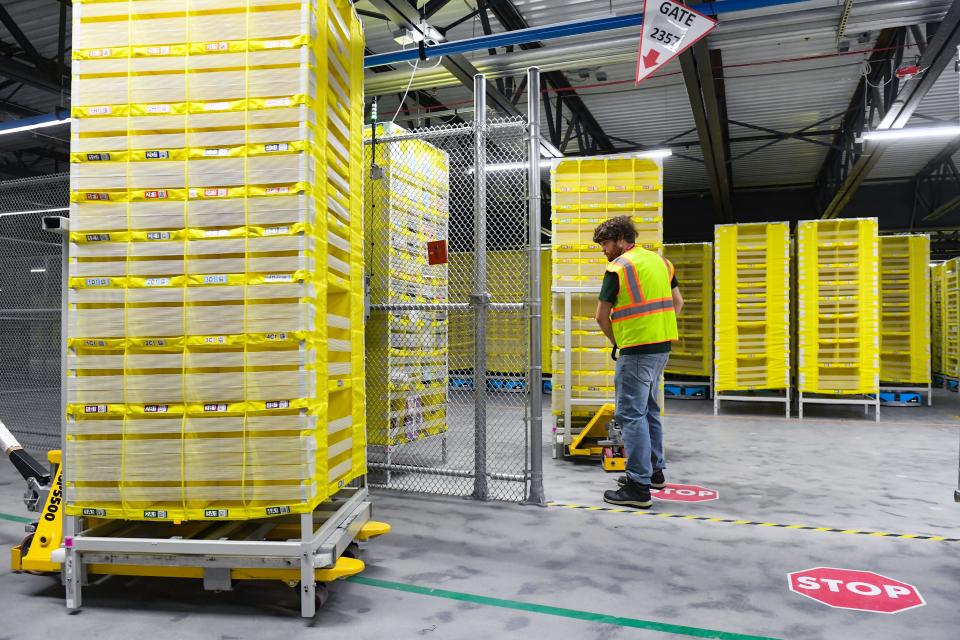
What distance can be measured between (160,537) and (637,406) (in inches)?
148

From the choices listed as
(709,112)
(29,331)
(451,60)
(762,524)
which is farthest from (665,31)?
(29,331)

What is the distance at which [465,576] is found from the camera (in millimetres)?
4012

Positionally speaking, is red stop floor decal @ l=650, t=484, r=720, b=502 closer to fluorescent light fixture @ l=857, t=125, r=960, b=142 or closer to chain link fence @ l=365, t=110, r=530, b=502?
chain link fence @ l=365, t=110, r=530, b=502

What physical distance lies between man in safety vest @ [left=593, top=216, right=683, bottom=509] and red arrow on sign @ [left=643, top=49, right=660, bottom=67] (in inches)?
100

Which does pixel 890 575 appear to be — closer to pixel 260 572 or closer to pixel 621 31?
pixel 260 572

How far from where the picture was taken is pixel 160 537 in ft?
12.1

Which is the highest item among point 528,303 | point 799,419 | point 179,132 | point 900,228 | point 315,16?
point 900,228

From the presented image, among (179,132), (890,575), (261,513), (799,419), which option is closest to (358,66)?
(179,132)

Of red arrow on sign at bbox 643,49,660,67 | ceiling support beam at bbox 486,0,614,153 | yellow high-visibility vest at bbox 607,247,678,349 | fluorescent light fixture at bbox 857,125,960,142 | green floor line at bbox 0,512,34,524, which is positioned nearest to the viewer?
green floor line at bbox 0,512,34,524

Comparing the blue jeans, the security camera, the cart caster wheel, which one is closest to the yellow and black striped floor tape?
the blue jeans

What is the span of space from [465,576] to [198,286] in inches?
95.4

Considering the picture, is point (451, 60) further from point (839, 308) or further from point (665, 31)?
point (839, 308)

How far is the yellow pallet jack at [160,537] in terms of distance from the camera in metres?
3.47

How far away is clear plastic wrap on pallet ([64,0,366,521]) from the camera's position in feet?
11.3
